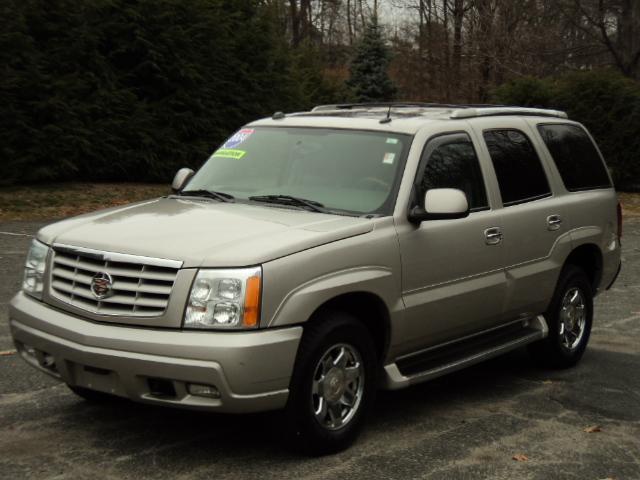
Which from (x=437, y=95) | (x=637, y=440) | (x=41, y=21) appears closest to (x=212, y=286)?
(x=637, y=440)

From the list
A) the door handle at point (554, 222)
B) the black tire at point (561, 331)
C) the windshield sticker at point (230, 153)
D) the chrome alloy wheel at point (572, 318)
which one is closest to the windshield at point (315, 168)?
the windshield sticker at point (230, 153)

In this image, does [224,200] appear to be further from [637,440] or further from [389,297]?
[637,440]

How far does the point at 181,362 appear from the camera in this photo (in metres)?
4.54

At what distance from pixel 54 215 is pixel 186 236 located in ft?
39.8

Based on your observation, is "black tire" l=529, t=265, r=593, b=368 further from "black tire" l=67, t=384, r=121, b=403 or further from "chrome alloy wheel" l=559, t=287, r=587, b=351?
"black tire" l=67, t=384, r=121, b=403

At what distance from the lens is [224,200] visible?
5.93 metres

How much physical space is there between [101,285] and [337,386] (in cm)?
133

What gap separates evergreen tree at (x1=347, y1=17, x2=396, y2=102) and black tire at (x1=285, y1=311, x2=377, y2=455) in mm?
29428

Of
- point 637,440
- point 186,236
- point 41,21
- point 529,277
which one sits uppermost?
point 41,21

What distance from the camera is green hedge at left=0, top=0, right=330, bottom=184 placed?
1728cm

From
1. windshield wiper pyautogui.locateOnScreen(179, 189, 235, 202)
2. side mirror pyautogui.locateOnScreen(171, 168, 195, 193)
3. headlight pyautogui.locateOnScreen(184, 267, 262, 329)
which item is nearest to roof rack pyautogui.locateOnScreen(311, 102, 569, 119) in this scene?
side mirror pyautogui.locateOnScreen(171, 168, 195, 193)

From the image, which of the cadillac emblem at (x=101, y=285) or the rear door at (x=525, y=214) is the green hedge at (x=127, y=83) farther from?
the cadillac emblem at (x=101, y=285)

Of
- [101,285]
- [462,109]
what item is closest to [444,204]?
[462,109]

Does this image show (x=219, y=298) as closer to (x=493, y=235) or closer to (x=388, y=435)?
(x=388, y=435)
